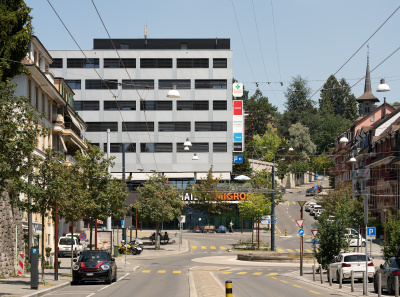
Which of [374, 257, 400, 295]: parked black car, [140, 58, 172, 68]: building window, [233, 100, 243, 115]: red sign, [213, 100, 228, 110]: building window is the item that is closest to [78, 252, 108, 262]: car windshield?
[374, 257, 400, 295]: parked black car

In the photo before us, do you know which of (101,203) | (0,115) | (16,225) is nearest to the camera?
(0,115)

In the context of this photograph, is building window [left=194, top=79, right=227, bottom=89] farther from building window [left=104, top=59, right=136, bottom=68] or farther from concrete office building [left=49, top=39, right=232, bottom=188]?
building window [left=104, top=59, right=136, bottom=68]

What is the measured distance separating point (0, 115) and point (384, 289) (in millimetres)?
18346

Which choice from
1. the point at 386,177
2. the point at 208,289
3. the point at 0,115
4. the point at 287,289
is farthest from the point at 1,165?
the point at 386,177

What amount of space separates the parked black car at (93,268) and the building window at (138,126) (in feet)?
209

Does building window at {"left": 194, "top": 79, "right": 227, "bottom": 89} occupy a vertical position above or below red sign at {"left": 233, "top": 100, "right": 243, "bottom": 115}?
above

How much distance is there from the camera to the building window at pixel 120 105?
99.9 meters

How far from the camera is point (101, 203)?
49531 mm

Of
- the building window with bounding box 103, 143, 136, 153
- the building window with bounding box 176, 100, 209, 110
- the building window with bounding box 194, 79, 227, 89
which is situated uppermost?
the building window with bounding box 194, 79, 227, 89

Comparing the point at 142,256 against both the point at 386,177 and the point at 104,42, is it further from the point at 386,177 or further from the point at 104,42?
the point at 104,42

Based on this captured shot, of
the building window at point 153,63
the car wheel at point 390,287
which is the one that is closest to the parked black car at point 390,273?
the car wheel at point 390,287

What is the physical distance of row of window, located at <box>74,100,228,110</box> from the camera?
327 feet

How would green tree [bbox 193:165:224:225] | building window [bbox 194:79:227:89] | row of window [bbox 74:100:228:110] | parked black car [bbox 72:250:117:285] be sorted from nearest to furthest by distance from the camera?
1. parked black car [bbox 72:250:117:285]
2. green tree [bbox 193:165:224:225]
3. building window [bbox 194:79:227:89]
4. row of window [bbox 74:100:228:110]

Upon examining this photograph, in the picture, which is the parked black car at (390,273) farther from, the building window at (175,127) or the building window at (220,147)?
the building window at (175,127)
